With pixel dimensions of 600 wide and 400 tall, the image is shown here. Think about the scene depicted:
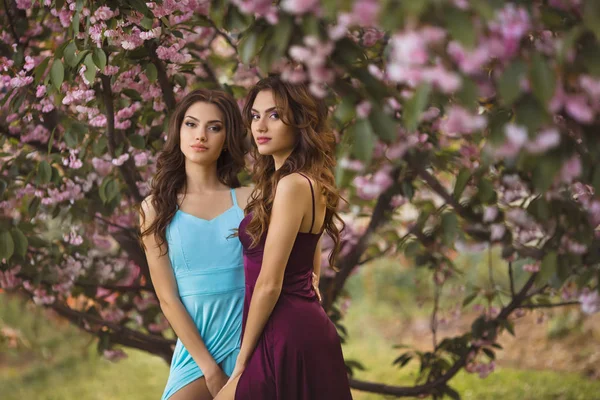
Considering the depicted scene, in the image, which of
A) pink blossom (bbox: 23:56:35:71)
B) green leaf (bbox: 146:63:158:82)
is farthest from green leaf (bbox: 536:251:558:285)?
pink blossom (bbox: 23:56:35:71)

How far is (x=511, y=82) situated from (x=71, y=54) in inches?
59.4

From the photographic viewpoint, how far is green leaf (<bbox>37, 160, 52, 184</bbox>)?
2.61m

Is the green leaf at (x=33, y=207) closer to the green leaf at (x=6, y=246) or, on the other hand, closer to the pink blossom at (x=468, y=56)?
the green leaf at (x=6, y=246)

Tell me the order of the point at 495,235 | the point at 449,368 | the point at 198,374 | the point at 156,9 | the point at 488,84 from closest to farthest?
the point at 488,84
the point at 495,235
the point at 198,374
the point at 156,9
the point at 449,368

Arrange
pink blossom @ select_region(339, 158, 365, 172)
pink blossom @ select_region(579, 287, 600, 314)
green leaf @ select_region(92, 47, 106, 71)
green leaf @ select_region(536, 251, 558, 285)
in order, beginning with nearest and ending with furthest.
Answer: pink blossom @ select_region(339, 158, 365, 172) < green leaf @ select_region(536, 251, 558, 285) < pink blossom @ select_region(579, 287, 600, 314) < green leaf @ select_region(92, 47, 106, 71)

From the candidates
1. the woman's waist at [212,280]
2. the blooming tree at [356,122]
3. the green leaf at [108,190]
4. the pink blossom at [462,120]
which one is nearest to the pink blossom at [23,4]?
the blooming tree at [356,122]

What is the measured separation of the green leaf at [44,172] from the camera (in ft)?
8.56

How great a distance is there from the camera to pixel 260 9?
1.30 m

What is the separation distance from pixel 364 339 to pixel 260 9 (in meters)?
5.92

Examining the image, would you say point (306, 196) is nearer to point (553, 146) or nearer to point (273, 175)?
point (273, 175)

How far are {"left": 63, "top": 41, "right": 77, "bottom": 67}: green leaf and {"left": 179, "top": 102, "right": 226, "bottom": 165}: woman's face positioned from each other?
366mm

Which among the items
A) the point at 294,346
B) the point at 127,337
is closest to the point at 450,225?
the point at 294,346

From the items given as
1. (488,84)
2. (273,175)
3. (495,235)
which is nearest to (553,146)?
(488,84)

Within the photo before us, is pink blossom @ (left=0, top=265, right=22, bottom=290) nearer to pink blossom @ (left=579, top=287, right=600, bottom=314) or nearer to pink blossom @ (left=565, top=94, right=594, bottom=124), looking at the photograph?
pink blossom @ (left=579, top=287, right=600, bottom=314)
